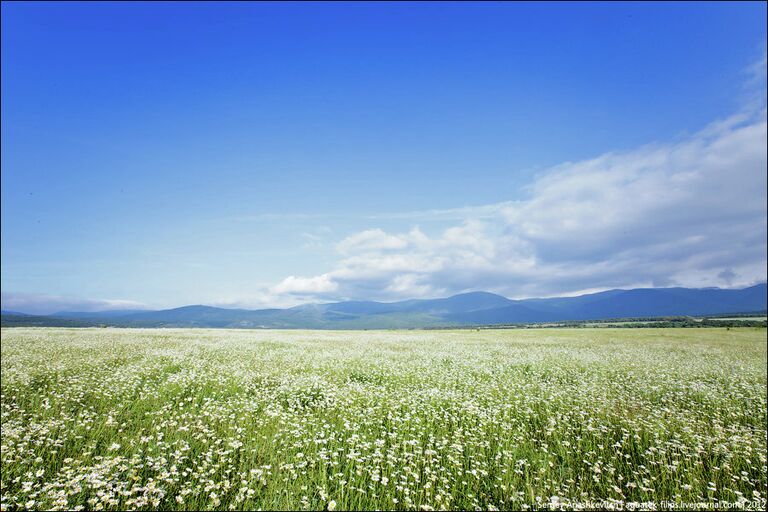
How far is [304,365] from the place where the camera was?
16.3m

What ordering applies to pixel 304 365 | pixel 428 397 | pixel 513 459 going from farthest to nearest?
1. pixel 304 365
2. pixel 428 397
3. pixel 513 459

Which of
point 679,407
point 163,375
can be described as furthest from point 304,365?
point 679,407

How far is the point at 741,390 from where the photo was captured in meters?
13.4

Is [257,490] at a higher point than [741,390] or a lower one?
higher

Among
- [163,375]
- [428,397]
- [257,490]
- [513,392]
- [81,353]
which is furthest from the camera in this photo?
[81,353]

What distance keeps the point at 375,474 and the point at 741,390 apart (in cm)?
1582

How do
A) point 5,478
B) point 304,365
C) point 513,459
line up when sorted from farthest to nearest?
1. point 304,365
2. point 513,459
3. point 5,478

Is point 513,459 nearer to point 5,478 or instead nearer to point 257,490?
point 257,490

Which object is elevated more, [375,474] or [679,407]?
[375,474]

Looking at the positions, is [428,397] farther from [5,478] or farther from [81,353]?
[81,353]

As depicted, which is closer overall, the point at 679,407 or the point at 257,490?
the point at 257,490

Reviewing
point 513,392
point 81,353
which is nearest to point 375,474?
point 513,392

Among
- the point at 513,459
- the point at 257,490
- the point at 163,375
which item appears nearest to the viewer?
the point at 257,490

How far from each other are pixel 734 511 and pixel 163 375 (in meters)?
15.6
